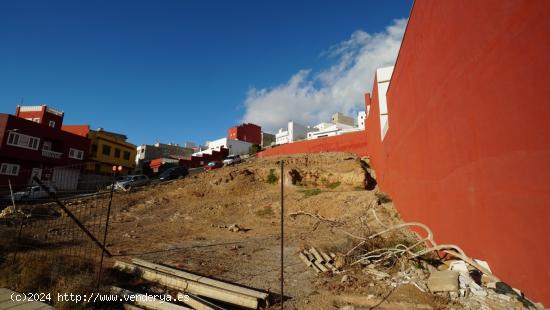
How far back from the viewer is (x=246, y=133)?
66250mm

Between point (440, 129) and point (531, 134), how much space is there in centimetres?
322

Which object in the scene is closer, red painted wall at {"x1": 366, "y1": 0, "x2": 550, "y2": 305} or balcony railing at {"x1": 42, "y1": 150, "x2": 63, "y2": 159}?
red painted wall at {"x1": 366, "y1": 0, "x2": 550, "y2": 305}

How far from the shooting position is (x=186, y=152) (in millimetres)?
66125

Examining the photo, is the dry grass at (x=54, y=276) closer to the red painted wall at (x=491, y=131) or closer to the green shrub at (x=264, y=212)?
the red painted wall at (x=491, y=131)

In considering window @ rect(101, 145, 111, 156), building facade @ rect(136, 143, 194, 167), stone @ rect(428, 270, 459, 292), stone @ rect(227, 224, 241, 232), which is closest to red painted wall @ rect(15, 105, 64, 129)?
window @ rect(101, 145, 111, 156)

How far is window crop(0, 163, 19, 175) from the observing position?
2511 cm

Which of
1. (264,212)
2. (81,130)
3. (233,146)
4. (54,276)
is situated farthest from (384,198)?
(233,146)

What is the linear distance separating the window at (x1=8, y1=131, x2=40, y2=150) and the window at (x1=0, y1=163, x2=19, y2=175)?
6.20 ft

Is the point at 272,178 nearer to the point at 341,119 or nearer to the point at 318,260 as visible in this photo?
the point at 318,260

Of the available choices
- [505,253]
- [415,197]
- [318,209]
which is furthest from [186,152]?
[505,253]

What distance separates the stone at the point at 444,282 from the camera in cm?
475

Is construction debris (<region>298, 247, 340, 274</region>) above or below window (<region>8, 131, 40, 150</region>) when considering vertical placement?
below

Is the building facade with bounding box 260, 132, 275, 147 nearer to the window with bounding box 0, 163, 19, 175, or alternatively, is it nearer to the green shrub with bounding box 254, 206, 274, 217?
the window with bounding box 0, 163, 19, 175

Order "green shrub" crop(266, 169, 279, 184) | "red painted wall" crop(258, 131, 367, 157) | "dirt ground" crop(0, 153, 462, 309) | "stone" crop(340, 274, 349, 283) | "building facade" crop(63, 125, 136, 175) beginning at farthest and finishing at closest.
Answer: "building facade" crop(63, 125, 136, 175) → "red painted wall" crop(258, 131, 367, 157) → "green shrub" crop(266, 169, 279, 184) → "stone" crop(340, 274, 349, 283) → "dirt ground" crop(0, 153, 462, 309)
